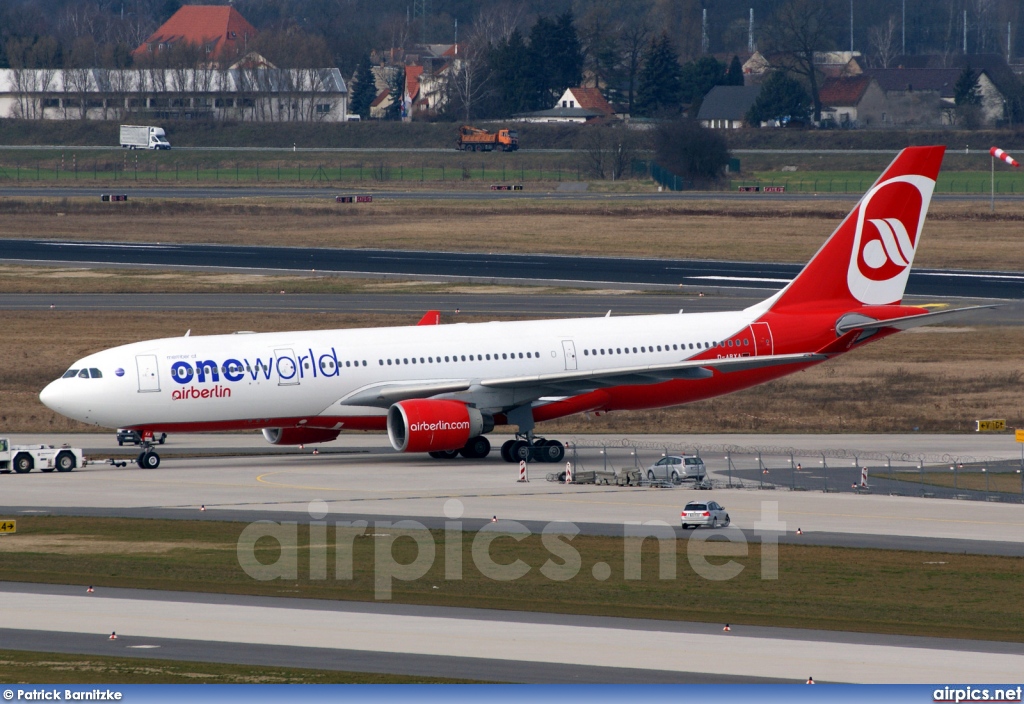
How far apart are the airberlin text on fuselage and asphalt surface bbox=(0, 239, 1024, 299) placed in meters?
45.8

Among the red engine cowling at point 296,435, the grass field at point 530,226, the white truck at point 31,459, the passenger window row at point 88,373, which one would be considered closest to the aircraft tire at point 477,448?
the red engine cowling at point 296,435

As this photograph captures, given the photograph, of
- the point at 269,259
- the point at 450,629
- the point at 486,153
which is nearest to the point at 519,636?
the point at 450,629

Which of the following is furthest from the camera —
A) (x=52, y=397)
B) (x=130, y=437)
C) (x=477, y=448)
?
(x=130, y=437)

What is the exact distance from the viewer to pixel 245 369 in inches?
1972

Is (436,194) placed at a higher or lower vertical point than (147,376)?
higher

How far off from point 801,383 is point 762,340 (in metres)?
13.3

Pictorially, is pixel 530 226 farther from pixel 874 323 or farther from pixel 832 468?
pixel 832 468

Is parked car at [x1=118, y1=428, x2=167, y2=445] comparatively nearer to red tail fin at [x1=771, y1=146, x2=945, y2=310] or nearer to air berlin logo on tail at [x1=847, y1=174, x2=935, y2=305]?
red tail fin at [x1=771, y1=146, x2=945, y2=310]

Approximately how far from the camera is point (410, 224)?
130125mm

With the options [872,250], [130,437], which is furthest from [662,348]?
[130,437]

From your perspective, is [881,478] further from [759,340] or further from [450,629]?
[450,629]

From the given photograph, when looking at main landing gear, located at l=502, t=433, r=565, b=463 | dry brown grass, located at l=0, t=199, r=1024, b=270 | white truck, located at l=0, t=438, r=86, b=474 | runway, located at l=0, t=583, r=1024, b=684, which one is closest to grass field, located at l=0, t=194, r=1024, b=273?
dry brown grass, located at l=0, t=199, r=1024, b=270

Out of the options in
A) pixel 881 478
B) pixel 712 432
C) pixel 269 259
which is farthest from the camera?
pixel 269 259

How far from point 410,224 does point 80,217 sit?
3142 centimetres
